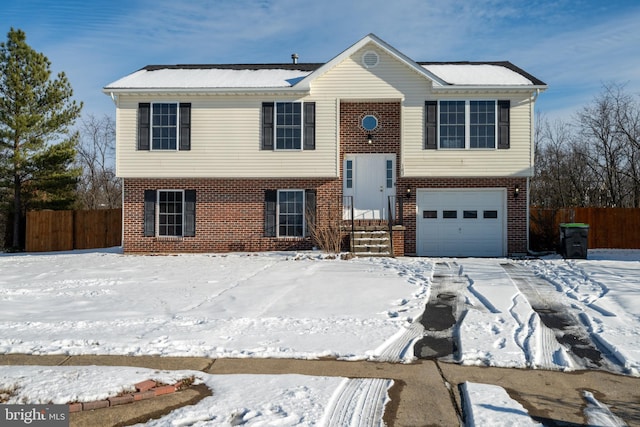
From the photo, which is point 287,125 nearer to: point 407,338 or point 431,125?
point 431,125

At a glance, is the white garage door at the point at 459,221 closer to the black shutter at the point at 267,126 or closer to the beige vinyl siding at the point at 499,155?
the beige vinyl siding at the point at 499,155

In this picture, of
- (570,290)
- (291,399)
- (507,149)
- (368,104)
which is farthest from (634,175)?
(291,399)

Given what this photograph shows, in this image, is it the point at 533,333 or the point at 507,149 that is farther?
the point at 507,149

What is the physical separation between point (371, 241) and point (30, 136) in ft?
50.9

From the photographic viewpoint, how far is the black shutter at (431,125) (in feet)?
53.7

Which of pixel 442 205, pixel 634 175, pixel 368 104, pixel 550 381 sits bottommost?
pixel 550 381

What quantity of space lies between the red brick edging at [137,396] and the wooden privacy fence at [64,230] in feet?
58.8

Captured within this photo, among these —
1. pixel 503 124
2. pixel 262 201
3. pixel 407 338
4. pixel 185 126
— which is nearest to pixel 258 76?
pixel 185 126

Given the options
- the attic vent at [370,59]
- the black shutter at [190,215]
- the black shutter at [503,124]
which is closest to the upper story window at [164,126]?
the black shutter at [190,215]

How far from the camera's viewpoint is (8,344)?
6254 mm

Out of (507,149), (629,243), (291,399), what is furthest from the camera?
(629,243)

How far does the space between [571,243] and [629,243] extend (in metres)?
5.82

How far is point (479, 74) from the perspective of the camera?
1709 cm

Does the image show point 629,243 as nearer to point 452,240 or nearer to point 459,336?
point 452,240
